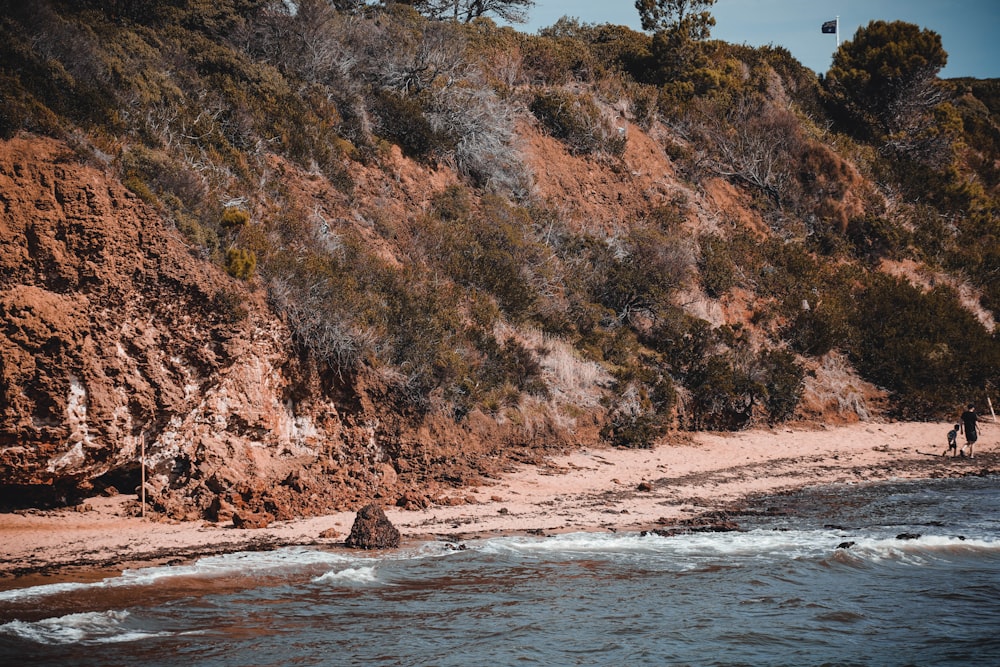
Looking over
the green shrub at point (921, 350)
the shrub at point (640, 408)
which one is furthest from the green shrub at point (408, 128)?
the green shrub at point (921, 350)

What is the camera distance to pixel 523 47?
88.3 ft

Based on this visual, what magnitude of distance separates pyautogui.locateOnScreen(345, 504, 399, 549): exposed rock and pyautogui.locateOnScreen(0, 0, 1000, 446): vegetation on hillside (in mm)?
3247

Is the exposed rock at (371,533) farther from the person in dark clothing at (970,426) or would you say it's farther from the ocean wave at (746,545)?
the person in dark clothing at (970,426)

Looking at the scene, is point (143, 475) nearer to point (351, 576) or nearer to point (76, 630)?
point (351, 576)

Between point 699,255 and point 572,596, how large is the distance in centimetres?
1582

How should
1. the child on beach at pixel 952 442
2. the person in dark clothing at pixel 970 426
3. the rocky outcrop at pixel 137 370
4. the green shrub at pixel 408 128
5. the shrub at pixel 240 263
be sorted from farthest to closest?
the green shrub at pixel 408 128 < the child on beach at pixel 952 442 < the person in dark clothing at pixel 970 426 < the shrub at pixel 240 263 < the rocky outcrop at pixel 137 370

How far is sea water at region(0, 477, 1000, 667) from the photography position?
7.69 metres

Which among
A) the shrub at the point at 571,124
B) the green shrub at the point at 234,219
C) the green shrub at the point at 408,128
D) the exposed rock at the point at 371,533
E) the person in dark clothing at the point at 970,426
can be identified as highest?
the shrub at the point at 571,124

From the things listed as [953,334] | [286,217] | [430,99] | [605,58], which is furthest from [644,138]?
[286,217]

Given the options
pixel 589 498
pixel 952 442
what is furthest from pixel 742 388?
pixel 589 498

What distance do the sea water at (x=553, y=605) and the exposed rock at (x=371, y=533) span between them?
25cm

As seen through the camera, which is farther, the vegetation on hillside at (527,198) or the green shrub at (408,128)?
the green shrub at (408,128)

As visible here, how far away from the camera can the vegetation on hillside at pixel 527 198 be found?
1389cm

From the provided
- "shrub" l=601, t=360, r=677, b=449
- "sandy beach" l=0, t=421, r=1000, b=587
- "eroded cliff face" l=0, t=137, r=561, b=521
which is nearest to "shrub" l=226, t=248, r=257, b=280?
"eroded cliff face" l=0, t=137, r=561, b=521
